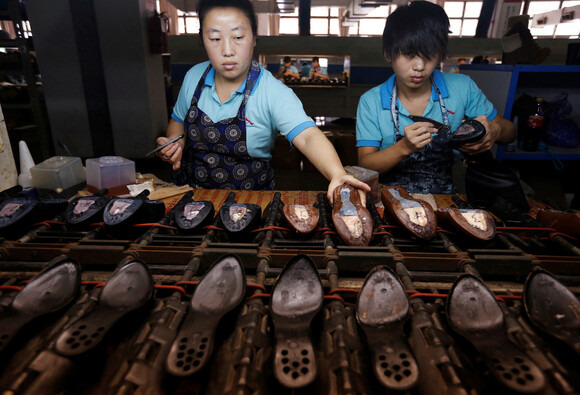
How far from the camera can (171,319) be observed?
0.89 metres

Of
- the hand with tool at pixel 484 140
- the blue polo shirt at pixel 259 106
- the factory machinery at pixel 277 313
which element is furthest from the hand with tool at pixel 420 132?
the factory machinery at pixel 277 313

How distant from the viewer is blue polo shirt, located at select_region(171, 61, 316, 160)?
2.22 metres

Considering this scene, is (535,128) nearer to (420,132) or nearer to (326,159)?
(420,132)

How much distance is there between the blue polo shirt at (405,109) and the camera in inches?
96.3

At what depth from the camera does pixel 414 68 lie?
2137 mm

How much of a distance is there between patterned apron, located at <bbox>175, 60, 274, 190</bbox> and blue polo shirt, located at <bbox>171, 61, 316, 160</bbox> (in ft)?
0.12

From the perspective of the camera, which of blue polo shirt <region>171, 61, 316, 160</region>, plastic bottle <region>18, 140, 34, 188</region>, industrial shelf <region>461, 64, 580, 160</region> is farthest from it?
industrial shelf <region>461, 64, 580, 160</region>

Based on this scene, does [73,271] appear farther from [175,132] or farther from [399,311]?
[175,132]

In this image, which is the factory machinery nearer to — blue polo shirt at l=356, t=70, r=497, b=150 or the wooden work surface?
the wooden work surface

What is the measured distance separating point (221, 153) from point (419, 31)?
1.46 meters

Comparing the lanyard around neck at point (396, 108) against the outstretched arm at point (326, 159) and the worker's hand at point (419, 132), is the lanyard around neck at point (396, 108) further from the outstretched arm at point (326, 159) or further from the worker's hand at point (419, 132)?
the outstretched arm at point (326, 159)

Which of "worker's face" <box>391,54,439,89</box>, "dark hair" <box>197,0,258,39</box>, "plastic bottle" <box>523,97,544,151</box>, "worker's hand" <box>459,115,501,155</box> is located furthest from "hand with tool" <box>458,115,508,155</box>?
"dark hair" <box>197,0,258,39</box>

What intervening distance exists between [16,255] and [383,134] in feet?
7.15

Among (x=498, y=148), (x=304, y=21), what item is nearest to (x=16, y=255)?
(x=498, y=148)
